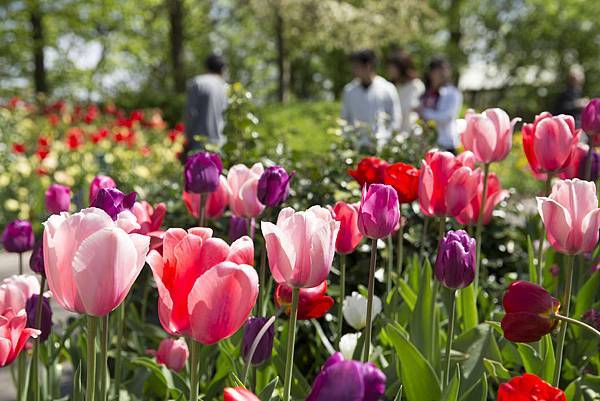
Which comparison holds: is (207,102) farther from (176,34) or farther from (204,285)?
(176,34)

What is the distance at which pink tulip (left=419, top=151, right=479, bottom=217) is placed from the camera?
5.65 feet

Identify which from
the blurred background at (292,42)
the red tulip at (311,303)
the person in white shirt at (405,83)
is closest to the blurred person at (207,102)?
the person in white shirt at (405,83)

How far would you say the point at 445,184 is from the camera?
174 centimetres

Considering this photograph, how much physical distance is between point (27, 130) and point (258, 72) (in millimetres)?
26424

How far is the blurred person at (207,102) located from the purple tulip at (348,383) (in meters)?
5.43

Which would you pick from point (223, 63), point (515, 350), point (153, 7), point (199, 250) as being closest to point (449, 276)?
point (199, 250)

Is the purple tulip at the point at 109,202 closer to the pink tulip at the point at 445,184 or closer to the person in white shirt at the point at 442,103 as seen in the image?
the pink tulip at the point at 445,184

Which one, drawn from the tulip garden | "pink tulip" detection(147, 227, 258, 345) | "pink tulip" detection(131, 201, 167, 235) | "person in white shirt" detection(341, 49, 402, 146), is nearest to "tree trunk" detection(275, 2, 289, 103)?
"person in white shirt" detection(341, 49, 402, 146)

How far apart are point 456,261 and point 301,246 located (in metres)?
0.38

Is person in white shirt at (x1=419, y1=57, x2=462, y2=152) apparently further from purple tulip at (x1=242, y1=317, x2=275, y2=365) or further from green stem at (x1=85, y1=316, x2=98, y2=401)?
green stem at (x1=85, y1=316, x2=98, y2=401)

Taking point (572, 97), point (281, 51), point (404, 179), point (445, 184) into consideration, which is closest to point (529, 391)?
point (445, 184)

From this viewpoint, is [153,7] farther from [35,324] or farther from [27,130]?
[35,324]

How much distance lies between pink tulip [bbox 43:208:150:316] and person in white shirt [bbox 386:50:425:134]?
5.25 meters

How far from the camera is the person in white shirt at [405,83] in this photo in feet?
20.1
